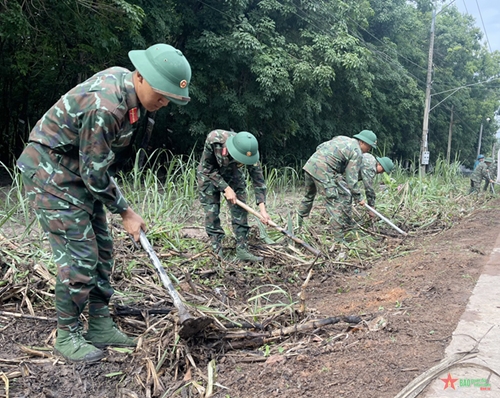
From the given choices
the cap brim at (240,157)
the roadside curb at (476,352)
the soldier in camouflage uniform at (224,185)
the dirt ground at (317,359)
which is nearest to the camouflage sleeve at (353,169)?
the soldier in camouflage uniform at (224,185)

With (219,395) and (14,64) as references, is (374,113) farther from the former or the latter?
(219,395)

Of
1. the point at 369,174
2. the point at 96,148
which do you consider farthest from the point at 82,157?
the point at 369,174

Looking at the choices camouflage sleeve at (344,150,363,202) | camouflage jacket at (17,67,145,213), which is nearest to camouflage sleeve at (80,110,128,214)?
camouflage jacket at (17,67,145,213)

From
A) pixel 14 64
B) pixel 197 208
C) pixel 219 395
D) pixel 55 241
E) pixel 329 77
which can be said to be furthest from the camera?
pixel 329 77

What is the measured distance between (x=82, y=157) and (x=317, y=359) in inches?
58.0

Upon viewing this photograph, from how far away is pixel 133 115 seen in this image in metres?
2.18

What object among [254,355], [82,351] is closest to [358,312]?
[254,355]

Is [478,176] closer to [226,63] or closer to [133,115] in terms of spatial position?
[226,63]

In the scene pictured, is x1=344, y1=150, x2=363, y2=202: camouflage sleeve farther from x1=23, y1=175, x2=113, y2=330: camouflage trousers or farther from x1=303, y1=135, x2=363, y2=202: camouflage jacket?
x1=23, y1=175, x2=113, y2=330: camouflage trousers

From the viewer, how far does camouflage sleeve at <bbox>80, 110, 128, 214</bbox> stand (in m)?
2.03

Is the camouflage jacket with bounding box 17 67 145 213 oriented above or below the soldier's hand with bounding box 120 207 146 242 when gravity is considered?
above

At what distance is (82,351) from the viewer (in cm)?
227

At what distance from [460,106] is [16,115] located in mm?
23418

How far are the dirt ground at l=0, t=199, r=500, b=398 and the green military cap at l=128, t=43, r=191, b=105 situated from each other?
4.30ft
